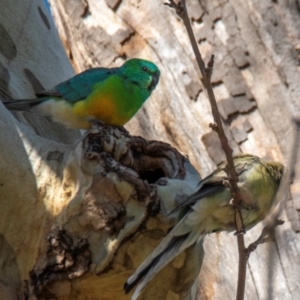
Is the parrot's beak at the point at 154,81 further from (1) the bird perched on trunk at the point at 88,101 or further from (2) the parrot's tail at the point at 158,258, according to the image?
(2) the parrot's tail at the point at 158,258

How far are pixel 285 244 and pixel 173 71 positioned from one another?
3.71 ft

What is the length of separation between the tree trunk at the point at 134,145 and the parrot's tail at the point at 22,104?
0.07 m

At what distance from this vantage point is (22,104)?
3.02 metres

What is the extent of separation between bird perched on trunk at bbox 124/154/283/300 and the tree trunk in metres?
0.09

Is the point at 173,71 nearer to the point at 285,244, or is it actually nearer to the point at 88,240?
the point at 285,244

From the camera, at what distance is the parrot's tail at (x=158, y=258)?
2236mm

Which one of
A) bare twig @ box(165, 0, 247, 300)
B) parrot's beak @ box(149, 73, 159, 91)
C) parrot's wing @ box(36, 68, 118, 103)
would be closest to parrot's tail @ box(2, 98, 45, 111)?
parrot's wing @ box(36, 68, 118, 103)

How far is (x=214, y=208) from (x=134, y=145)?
391mm

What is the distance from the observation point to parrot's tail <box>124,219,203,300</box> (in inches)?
88.0

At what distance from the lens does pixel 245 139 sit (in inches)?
133

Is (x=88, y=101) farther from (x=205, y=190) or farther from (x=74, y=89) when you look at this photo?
(x=205, y=190)

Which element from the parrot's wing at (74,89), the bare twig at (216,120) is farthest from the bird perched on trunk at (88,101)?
the bare twig at (216,120)

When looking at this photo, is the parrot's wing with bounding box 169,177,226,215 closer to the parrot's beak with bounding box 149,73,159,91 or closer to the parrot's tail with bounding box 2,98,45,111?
the parrot's tail with bounding box 2,98,45,111

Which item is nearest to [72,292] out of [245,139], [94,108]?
[94,108]
